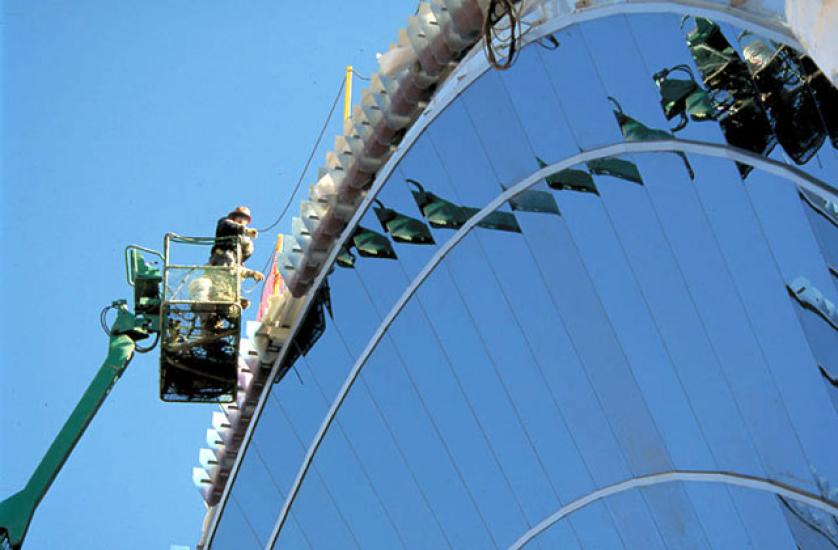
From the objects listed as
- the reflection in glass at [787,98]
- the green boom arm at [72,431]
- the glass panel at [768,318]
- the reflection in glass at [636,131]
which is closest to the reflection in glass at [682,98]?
the reflection in glass at [636,131]

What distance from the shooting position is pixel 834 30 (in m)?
10.5

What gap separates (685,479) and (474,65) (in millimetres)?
8442

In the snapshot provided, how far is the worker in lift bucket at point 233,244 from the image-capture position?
34406mm

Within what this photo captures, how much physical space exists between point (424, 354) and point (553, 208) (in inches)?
247

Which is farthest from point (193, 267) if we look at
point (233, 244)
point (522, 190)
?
point (522, 190)

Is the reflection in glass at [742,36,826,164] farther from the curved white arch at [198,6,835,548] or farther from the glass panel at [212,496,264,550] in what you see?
the glass panel at [212,496,264,550]

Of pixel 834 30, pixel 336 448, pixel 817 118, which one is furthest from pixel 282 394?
pixel 834 30

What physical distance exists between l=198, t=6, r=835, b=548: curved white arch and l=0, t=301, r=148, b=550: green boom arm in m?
3.49

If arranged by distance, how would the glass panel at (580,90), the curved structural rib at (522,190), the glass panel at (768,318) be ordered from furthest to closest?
the glass panel at (580,90), the glass panel at (768,318), the curved structural rib at (522,190)

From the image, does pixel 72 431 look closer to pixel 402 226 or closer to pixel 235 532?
pixel 235 532

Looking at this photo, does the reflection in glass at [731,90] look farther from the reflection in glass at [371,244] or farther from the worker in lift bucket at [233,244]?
the worker in lift bucket at [233,244]

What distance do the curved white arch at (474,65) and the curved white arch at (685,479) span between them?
4613mm

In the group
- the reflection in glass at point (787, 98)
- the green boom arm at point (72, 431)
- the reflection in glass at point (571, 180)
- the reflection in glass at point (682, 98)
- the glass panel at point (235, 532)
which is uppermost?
the green boom arm at point (72, 431)

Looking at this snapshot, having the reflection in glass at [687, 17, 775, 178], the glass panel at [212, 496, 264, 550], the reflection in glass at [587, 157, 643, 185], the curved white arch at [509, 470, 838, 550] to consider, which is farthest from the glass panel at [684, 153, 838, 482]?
the glass panel at [212, 496, 264, 550]
